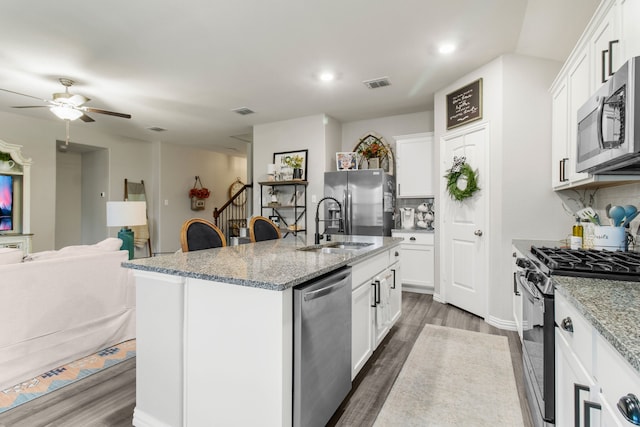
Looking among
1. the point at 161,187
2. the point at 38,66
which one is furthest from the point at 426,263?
the point at 161,187

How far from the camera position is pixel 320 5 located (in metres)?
2.41

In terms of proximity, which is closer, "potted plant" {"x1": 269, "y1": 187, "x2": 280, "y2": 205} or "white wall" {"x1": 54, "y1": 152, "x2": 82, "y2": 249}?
"potted plant" {"x1": 269, "y1": 187, "x2": 280, "y2": 205}

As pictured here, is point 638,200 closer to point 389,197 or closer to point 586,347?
point 586,347

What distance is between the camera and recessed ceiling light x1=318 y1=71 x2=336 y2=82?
3.61 m

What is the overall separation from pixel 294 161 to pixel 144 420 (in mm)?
4150

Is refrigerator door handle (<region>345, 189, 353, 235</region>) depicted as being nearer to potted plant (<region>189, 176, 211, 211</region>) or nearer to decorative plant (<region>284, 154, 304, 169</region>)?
decorative plant (<region>284, 154, 304, 169</region>)

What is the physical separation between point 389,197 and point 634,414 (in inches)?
164

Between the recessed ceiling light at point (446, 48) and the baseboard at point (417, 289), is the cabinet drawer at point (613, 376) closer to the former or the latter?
the recessed ceiling light at point (446, 48)

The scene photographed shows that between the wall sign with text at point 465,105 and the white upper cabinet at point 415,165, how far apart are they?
59 centimetres

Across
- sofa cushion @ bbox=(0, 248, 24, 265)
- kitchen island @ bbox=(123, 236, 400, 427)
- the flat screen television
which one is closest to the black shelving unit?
sofa cushion @ bbox=(0, 248, 24, 265)

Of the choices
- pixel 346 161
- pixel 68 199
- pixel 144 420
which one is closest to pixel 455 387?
pixel 144 420

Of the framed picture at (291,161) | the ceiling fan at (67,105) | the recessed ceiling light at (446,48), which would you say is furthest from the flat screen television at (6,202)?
the recessed ceiling light at (446,48)

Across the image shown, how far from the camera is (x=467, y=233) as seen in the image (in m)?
3.58

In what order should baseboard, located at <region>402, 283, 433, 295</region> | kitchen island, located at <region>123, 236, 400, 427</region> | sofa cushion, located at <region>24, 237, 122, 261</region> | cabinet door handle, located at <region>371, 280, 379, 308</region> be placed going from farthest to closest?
baseboard, located at <region>402, 283, 433, 295</region> → sofa cushion, located at <region>24, 237, 122, 261</region> → cabinet door handle, located at <region>371, 280, 379, 308</region> → kitchen island, located at <region>123, 236, 400, 427</region>
